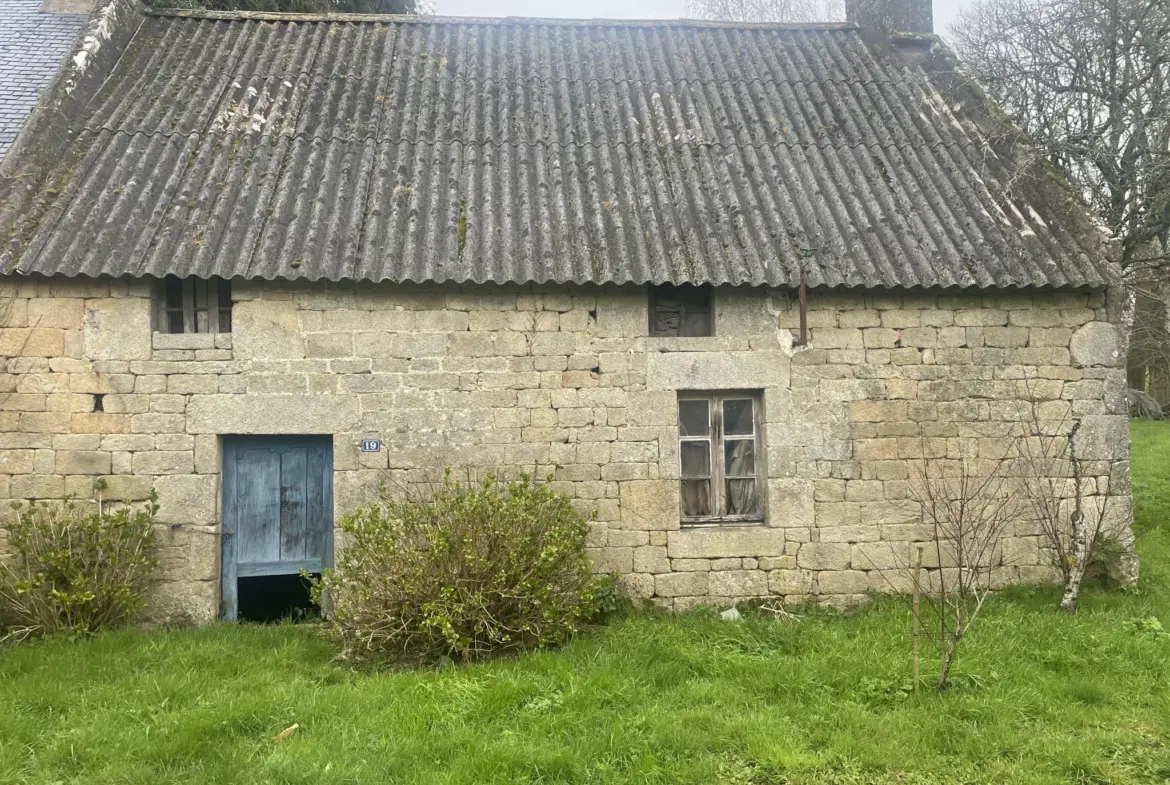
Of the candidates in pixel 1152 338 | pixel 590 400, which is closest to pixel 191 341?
pixel 590 400

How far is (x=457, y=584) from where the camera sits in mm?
5070

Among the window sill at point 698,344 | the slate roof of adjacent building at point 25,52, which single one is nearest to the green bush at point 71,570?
the slate roof of adjacent building at point 25,52

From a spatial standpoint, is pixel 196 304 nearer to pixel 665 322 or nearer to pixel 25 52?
pixel 665 322

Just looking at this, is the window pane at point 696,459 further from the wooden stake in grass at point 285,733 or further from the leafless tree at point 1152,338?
the leafless tree at point 1152,338

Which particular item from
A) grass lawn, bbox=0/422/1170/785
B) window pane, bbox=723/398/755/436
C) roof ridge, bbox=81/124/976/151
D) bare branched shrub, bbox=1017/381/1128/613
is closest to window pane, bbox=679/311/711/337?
window pane, bbox=723/398/755/436

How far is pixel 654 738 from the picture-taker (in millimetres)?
4055

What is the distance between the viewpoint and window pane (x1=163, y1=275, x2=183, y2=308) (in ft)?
20.8

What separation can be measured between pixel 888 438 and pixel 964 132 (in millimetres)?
3829

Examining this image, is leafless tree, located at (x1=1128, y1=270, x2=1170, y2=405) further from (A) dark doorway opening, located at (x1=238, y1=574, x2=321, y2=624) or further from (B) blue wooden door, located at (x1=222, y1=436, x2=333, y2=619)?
(A) dark doorway opening, located at (x1=238, y1=574, x2=321, y2=624)

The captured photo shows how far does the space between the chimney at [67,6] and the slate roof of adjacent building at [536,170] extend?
1654 mm

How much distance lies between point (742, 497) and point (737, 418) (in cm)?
73

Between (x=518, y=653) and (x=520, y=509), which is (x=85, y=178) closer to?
(x=520, y=509)

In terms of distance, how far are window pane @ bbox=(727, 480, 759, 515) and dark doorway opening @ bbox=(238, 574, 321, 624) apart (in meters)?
3.88

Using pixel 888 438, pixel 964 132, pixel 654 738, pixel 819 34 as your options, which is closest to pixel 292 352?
pixel 654 738
